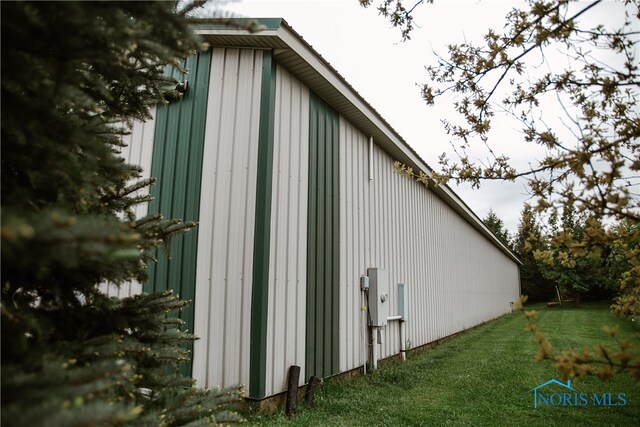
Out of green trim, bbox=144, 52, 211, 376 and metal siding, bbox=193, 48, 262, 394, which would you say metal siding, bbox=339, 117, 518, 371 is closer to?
metal siding, bbox=193, 48, 262, 394

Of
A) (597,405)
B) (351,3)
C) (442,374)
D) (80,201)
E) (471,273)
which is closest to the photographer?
(80,201)

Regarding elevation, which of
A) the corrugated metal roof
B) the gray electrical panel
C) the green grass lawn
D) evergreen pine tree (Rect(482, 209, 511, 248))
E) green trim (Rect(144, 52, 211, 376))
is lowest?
the green grass lawn

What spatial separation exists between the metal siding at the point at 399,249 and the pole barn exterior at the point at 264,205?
0.05 metres

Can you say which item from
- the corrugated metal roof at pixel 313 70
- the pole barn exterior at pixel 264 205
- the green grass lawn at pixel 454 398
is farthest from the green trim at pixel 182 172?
the green grass lawn at pixel 454 398

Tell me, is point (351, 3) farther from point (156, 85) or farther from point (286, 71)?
point (156, 85)

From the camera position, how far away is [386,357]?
23.9 feet

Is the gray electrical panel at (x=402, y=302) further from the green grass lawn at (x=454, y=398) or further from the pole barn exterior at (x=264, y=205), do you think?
the pole barn exterior at (x=264, y=205)

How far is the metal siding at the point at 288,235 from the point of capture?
4.51 meters

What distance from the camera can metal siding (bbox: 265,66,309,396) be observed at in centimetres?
451

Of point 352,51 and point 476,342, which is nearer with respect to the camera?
point 352,51

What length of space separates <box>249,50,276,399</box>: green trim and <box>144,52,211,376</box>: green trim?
2.53 ft

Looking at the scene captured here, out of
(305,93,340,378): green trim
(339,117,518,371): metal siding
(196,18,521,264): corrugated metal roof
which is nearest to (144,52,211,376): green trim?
(196,18,521,264): corrugated metal roof

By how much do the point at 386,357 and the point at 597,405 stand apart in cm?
324

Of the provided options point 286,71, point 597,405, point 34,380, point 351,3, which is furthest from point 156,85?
point 597,405
